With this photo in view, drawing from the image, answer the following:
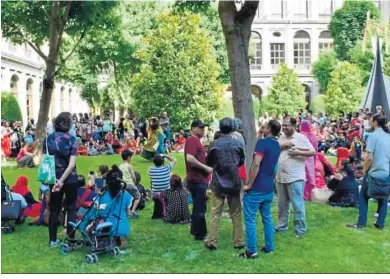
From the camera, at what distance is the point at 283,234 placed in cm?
772

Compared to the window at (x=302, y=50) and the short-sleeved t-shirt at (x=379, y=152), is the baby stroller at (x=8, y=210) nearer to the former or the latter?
the short-sleeved t-shirt at (x=379, y=152)

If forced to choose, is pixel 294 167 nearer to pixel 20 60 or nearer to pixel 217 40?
pixel 20 60

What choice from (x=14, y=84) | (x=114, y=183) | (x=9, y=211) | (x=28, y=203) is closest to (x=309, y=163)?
(x=114, y=183)

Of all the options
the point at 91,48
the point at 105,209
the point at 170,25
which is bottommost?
the point at 105,209

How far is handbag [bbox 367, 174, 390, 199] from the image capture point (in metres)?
7.73

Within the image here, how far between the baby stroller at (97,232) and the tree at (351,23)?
1723 inches

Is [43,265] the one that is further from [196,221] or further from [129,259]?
[196,221]

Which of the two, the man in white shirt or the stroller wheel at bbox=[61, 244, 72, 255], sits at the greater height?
the man in white shirt

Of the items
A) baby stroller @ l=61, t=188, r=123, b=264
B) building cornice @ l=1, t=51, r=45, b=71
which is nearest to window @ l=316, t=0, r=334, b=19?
building cornice @ l=1, t=51, r=45, b=71

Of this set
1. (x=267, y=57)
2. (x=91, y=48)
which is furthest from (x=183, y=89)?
(x=267, y=57)

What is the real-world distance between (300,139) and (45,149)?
3563 mm

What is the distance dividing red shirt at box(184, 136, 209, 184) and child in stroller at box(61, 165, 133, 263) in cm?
101

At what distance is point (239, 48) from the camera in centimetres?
912

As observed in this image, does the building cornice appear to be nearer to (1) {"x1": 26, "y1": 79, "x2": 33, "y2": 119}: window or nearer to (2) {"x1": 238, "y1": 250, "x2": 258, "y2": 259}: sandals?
(1) {"x1": 26, "y1": 79, "x2": 33, "y2": 119}: window
